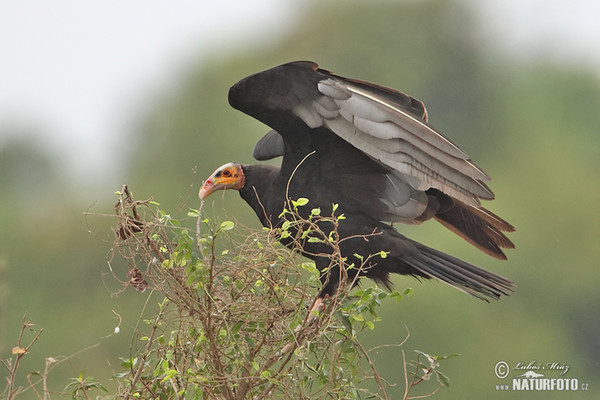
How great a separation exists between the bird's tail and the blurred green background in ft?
25.9

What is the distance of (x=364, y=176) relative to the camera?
5.50 m

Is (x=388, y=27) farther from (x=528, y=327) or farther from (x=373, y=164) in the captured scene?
(x=373, y=164)

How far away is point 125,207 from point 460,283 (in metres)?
1.78

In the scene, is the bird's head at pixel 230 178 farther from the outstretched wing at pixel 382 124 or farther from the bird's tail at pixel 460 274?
the bird's tail at pixel 460 274

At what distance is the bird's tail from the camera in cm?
527

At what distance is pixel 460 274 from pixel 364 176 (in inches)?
24.8

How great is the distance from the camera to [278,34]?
4341 cm

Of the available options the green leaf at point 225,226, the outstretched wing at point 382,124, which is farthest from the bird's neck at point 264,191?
the green leaf at point 225,226

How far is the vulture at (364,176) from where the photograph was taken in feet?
16.5

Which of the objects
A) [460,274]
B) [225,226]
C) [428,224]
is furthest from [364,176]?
[428,224]

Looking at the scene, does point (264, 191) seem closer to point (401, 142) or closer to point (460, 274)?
point (401, 142)

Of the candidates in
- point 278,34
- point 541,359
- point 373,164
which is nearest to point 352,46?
point 278,34

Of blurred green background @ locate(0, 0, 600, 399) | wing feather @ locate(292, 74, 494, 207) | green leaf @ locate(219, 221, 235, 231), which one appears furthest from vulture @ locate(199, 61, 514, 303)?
blurred green background @ locate(0, 0, 600, 399)

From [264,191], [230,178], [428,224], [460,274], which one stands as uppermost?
[428,224]
